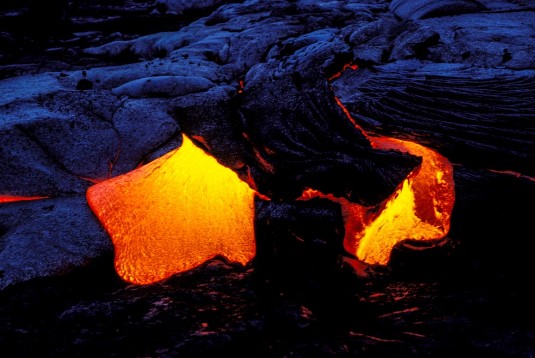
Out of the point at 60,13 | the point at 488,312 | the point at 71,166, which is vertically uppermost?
the point at 60,13

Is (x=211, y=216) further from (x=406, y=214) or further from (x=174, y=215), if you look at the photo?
(x=406, y=214)

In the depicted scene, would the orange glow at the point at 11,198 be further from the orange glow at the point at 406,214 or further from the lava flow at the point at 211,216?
the orange glow at the point at 406,214

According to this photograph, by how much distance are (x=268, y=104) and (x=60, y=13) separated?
22.1ft

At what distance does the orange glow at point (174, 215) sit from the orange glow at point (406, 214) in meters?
0.81

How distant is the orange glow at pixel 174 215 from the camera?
7.81 ft

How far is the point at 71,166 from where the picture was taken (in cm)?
289

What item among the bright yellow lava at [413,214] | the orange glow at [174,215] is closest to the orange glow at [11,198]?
the orange glow at [174,215]

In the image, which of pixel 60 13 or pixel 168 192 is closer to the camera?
pixel 168 192

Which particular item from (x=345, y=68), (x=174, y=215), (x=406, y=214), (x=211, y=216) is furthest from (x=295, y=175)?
(x=345, y=68)

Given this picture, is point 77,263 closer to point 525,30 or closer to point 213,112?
point 213,112

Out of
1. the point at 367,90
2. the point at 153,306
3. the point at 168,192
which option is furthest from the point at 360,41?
the point at 153,306

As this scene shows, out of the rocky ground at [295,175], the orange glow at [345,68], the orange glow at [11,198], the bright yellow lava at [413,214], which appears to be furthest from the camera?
the orange glow at [345,68]

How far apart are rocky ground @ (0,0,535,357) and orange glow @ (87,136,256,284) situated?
0.41ft

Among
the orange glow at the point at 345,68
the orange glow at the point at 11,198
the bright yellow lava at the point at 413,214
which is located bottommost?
the bright yellow lava at the point at 413,214
